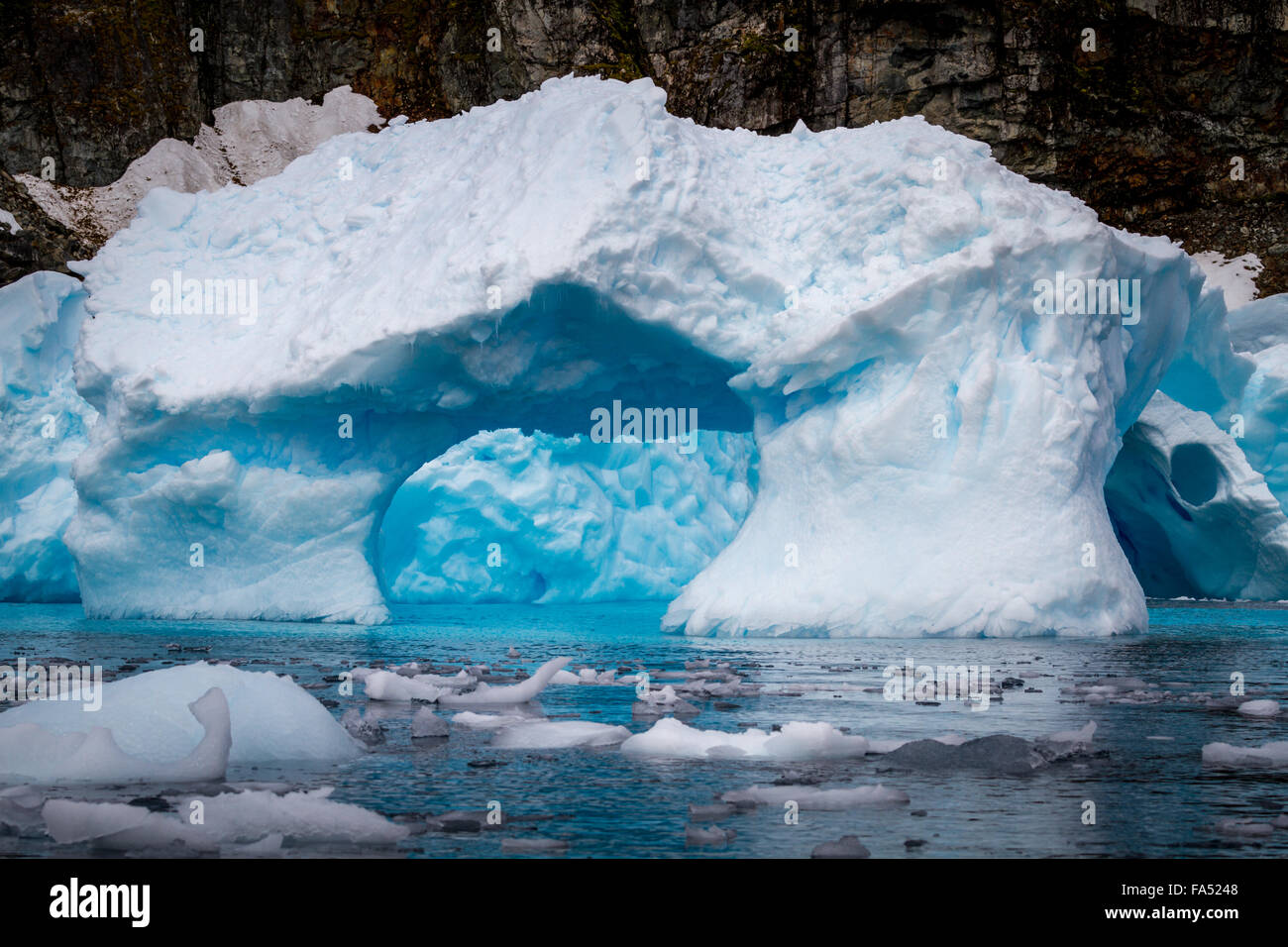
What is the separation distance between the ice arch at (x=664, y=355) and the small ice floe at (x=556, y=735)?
5.90 metres

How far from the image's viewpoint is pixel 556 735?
14.4ft

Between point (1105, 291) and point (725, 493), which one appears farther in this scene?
point (725, 493)

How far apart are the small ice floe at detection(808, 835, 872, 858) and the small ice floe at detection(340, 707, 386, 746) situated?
2.15 m

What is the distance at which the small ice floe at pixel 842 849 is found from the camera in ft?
8.45

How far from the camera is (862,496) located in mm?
10453

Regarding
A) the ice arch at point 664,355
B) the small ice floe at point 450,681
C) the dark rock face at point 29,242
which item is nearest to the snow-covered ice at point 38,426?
the ice arch at point 664,355

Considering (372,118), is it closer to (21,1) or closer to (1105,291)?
(21,1)

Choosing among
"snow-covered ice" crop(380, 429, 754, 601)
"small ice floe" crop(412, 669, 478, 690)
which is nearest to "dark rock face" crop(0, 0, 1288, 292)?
"snow-covered ice" crop(380, 429, 754, 601)

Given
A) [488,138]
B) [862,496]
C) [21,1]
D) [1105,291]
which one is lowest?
[862,496]

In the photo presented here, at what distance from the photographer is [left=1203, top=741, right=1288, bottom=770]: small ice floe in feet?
12.6

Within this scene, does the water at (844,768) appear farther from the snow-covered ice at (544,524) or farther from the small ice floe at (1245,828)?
the snow-covered ice at (544,524)

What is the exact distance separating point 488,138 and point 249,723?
1003cm

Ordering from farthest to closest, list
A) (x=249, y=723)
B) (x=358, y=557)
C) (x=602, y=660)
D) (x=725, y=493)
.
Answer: (x=725, y=493), (x=358, y=557), (x=602, y=660), (x=249, y=723)
